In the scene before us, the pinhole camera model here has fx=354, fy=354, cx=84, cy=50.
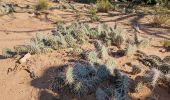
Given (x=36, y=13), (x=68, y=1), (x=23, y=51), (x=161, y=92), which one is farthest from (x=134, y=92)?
(x=68, y=1)

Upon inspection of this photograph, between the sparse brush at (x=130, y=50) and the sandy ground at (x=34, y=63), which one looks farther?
the sparse brush at (x=130, y=50)

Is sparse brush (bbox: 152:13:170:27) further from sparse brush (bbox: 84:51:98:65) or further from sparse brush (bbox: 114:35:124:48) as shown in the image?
sparse brush (bbox: 84:51:98:65)

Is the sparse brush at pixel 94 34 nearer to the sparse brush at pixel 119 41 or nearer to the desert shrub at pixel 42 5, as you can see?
the sparse brush at pixel 119 41

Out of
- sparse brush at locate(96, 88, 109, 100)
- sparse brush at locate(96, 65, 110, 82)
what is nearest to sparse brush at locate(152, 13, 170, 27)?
sparse brush at locate(96, 65, 110, 82)

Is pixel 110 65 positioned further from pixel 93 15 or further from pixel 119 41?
pixel 93 15

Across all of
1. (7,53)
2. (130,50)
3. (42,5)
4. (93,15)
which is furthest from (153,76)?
(42,5)

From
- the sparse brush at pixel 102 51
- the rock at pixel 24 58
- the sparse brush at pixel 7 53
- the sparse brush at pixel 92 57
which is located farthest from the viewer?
the sparse brush at pixel 7 53

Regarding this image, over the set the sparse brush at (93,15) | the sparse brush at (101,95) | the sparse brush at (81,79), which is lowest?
the sparse brush at (101,95)

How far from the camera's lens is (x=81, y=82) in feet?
16.0

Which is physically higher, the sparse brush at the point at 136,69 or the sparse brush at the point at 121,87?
the sparse brush at the point at 136,69

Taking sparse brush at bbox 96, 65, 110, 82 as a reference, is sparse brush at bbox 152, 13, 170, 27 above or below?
above

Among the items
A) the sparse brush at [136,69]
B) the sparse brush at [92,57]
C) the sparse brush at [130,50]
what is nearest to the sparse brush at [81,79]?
the sparse brush at [92,57]

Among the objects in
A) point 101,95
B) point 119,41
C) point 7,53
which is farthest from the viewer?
point 119,41

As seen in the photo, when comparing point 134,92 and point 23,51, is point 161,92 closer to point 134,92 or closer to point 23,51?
point 134,92
